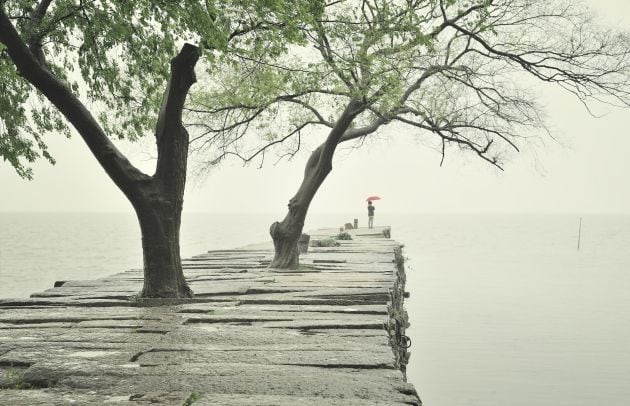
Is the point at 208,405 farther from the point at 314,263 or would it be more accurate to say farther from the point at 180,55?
the point at 314,263

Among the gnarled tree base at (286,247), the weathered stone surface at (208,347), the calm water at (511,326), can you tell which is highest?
the gnarled tree base at (286,247)

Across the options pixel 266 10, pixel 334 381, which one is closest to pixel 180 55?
pixel 266 10

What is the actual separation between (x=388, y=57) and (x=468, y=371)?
8.34 metres

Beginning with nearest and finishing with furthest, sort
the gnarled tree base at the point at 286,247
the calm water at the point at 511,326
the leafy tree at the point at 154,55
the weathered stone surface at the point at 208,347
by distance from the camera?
the weathered stone surface at the point at 208,347, the leafy tree at the point at 154,55, the gnarled tree base at the point at 286,247, the calm water at the point at 511,326

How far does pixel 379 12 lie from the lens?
1141 cm

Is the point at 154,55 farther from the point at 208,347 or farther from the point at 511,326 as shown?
the point at 511,326

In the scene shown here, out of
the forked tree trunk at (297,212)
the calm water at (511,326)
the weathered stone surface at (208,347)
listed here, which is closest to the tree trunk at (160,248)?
the weathered stone surface at (208,347)

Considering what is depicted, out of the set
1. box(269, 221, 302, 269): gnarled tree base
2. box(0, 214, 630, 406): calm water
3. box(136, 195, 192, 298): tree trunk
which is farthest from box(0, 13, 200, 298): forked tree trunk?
box(0, 214, 630, 406): calm water

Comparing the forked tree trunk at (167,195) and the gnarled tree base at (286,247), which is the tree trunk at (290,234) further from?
the forked tree trunk at (167,195)

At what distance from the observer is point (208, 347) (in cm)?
598

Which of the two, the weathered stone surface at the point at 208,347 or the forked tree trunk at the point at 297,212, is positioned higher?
the forked tree trunk at the point at 297,212

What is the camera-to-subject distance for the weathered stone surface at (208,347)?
459 cm

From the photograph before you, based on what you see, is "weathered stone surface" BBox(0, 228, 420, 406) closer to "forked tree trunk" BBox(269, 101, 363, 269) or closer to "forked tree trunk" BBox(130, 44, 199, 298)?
"forked tree trunk" BBox(130, 44, 199, 298)

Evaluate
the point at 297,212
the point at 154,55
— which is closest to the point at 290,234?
the point at 297,212
